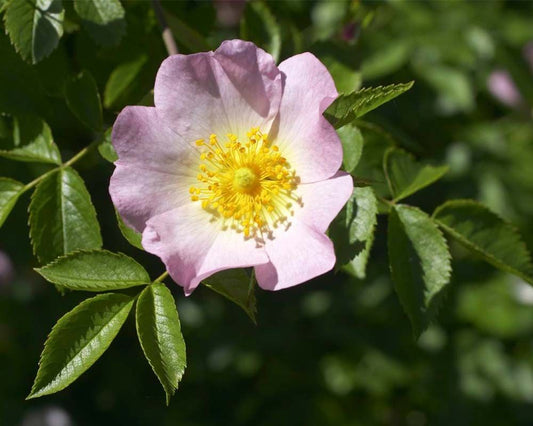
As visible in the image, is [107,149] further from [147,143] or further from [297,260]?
[297,260]

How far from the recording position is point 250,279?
4.47 ft

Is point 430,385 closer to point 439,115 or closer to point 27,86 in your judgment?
point 439,115

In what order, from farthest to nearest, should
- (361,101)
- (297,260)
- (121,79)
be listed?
(121,79) → (297,260) → (361,101)

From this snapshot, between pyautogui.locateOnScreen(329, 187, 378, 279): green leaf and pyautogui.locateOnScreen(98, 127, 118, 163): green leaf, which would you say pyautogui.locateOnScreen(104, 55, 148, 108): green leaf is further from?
pyautogui.locateOnScreen(329, 187, 378, 279): green leaf

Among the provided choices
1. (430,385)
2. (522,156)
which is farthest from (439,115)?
(430,385)

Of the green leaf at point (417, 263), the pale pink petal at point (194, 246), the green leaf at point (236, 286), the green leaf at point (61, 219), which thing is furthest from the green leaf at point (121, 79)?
the green leaf at point (417, 263)

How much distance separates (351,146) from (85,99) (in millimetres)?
615

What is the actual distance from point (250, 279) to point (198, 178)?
12.6 inches

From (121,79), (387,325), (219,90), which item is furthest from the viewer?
(387,325)

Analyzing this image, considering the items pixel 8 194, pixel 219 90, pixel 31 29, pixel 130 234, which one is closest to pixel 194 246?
pixel 130 234

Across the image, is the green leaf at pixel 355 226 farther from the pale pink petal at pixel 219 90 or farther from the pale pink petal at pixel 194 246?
the pale pink petal at pixel 219 90

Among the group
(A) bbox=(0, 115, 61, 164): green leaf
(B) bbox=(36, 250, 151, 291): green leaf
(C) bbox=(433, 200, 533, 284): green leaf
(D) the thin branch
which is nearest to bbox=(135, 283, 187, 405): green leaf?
(B) bbox=(36, 250, 151, 291): green leaf

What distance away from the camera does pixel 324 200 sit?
138 cm

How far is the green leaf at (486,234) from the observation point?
1537 millimetres
